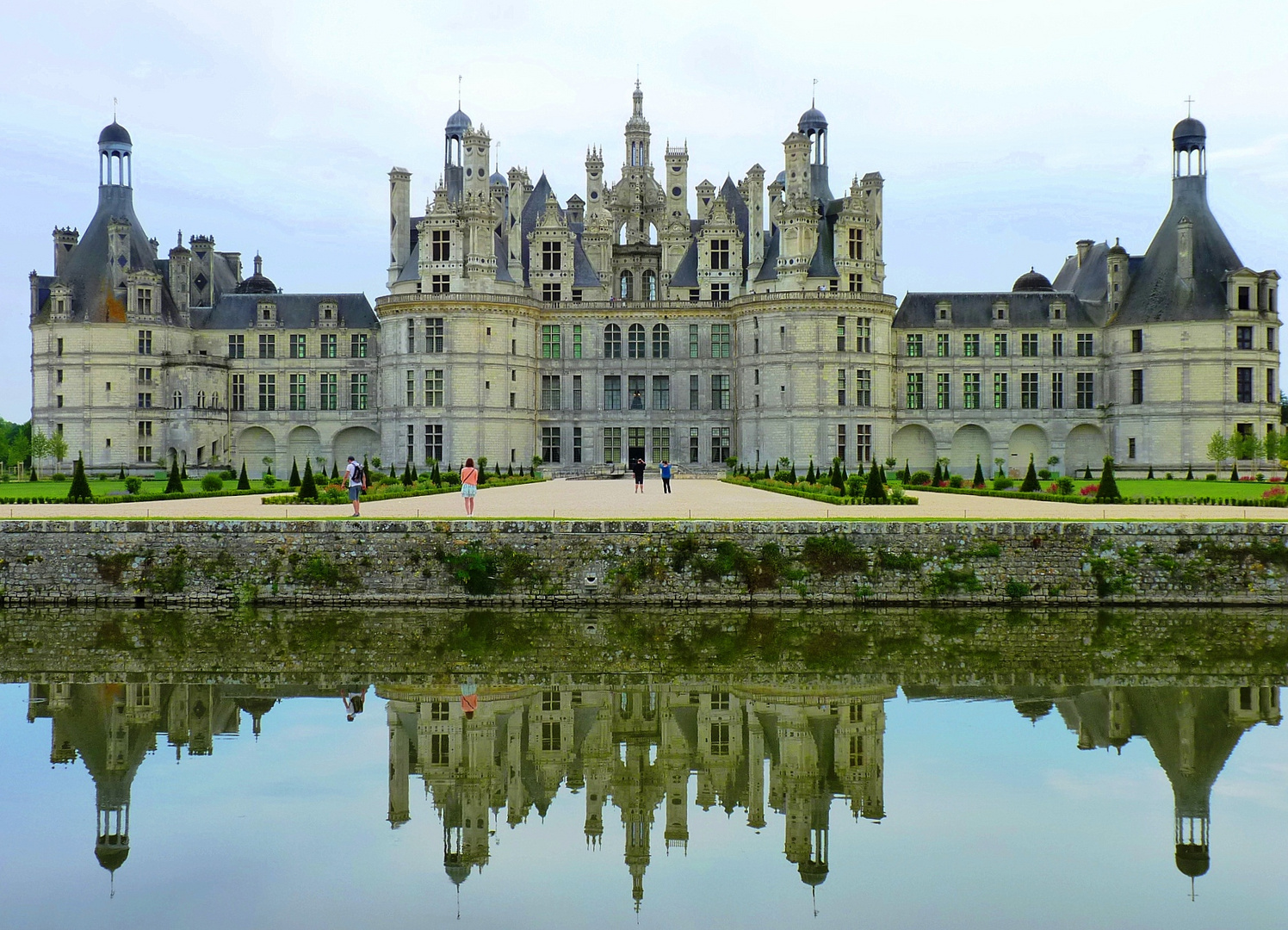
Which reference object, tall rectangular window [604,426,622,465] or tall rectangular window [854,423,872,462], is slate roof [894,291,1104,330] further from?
tall rectangular window [604,426,622,465]

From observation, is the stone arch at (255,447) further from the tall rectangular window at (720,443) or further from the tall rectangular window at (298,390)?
the tall rectangular window at (720,443)

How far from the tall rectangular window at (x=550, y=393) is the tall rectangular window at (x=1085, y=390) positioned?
86.2 feet

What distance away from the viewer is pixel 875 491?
109 ft

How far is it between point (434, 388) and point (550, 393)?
642 centimetres

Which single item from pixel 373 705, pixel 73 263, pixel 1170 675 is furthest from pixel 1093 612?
pixel 73 263

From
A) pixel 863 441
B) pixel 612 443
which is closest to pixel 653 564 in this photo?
pixel 863 441

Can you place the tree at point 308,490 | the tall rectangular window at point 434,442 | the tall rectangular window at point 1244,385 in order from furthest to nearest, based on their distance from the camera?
1. the tall rectangular window at point 434,442
2. the tall rectangular window at point 1244,385
3. the tree at point 308,490

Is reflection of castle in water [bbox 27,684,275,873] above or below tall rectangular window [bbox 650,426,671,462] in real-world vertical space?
below

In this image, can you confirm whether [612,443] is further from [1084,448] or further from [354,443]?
[1084,448]

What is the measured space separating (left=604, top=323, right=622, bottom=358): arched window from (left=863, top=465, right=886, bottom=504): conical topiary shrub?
28.5 m

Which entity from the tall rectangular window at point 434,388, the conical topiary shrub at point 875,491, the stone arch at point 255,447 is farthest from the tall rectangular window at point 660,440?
the conical topiary shrub at point 875,491

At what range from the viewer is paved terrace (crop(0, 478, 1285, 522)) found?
91.7 feet

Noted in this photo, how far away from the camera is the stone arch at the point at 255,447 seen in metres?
62.6

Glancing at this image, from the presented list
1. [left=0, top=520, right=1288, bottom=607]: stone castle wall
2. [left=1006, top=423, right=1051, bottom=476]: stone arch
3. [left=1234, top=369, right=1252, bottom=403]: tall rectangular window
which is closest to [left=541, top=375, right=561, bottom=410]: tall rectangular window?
[left=1006, top=423, right=1051, bottom=476]: stone arch
